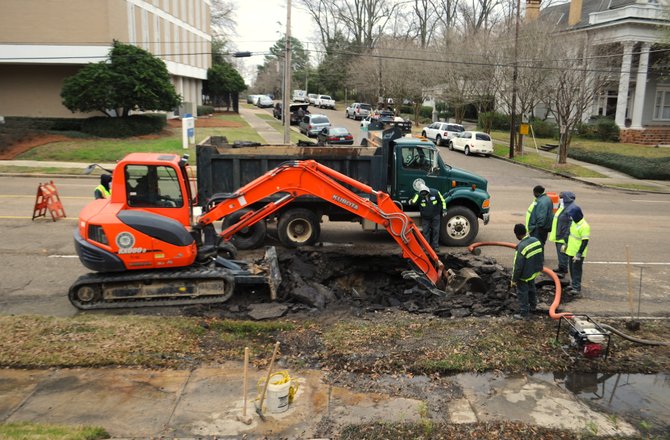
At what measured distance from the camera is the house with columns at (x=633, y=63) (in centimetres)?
3828

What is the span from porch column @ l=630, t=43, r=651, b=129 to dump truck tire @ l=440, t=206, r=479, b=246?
32825 millimetres

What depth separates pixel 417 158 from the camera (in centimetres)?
1411

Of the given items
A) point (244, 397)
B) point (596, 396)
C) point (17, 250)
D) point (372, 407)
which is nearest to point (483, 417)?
point (372, 407)

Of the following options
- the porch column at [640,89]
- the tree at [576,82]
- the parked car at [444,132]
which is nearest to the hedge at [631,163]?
the tree at [576,82]

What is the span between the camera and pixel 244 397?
6379 mm

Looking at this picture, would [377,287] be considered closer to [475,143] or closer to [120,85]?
[120,85]

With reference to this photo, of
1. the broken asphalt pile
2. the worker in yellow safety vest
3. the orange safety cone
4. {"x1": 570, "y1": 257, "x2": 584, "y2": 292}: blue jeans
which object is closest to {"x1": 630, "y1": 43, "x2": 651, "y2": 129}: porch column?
the broken asphalt pile

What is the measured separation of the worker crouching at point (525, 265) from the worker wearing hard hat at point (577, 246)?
1.81 m

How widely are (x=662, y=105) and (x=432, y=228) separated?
39808 mm

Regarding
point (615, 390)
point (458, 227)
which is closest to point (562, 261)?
point (458, 227)

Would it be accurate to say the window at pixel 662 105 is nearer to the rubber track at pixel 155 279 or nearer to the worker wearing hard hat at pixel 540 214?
the worker wearing hard hat at pixel 540 214

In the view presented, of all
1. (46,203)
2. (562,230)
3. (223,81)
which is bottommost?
(46,203)

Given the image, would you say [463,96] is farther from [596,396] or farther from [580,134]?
[596,396]

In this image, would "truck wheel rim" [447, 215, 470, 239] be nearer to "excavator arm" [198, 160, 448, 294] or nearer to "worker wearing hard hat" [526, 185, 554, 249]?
"worker wearing hard hat" [526, 185, 554, 249]
